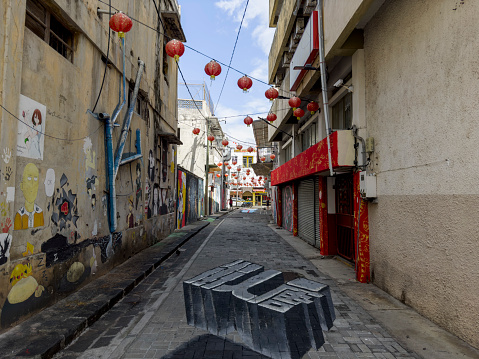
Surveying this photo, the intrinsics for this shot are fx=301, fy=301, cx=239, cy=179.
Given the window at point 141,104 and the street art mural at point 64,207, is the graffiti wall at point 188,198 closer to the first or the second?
the window at point 141,104

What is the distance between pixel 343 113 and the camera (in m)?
8.90

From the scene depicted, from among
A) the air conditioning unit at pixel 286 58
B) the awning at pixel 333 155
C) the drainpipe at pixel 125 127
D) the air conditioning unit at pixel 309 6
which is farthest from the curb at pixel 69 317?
the air conditioning unit at pixel 286 58

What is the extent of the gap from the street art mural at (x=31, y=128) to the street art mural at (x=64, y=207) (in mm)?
785

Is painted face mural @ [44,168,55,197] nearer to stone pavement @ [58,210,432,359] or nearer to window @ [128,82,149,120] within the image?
stone pavement @ [58,210,432,359]

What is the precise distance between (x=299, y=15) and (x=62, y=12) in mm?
7970

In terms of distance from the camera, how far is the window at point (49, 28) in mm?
4949

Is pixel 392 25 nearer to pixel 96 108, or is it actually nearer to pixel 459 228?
pixel 459 228

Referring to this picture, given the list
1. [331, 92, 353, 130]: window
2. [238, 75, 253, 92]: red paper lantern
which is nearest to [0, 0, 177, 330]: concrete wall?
[238, 75, 253, 92]: red paper lantern

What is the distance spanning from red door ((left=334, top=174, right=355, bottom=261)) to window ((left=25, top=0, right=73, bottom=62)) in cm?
752

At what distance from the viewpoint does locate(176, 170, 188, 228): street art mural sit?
1821 cm

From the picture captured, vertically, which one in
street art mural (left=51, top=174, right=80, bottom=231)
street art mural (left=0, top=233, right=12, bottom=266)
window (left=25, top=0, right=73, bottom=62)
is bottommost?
street art mural (left=0, top=233, right=12, bottom=266)

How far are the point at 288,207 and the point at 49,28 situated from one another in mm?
14507

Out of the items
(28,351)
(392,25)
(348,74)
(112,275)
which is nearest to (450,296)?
(392,25)

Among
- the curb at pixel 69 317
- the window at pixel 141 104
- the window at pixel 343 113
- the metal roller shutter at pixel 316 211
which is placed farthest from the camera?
the metal roller shutter at pixel 316 211
